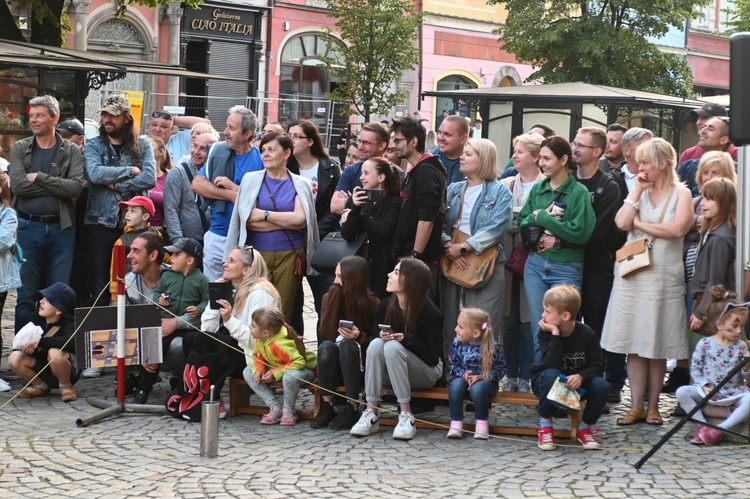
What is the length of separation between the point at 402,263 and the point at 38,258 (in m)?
3.19

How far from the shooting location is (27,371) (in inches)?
353

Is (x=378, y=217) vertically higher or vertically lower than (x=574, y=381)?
higher

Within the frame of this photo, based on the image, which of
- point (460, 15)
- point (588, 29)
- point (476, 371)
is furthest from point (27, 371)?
Result: point (460, 15)

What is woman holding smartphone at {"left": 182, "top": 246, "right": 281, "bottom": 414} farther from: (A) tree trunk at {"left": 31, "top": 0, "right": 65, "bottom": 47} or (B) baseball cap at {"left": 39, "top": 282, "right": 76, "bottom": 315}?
(A) tree trunk at {"left": 31, "top": 0, "right": 65, "bottom": 47}

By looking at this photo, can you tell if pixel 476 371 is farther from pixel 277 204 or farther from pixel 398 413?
pixel 277 204

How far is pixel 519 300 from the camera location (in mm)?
9227

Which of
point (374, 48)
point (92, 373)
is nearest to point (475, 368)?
point (92, 373)

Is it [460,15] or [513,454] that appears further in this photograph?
[460,15]

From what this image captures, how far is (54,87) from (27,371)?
5810 mm

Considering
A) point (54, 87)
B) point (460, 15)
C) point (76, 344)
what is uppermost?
point (460, 15)

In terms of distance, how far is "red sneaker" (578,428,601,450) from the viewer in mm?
7658

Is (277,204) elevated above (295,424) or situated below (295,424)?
above

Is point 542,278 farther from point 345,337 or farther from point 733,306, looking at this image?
point 345,337

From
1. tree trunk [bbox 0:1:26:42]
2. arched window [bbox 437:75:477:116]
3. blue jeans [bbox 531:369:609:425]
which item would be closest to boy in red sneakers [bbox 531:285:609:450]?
blue jeans [bbox 531:369:609:425]
